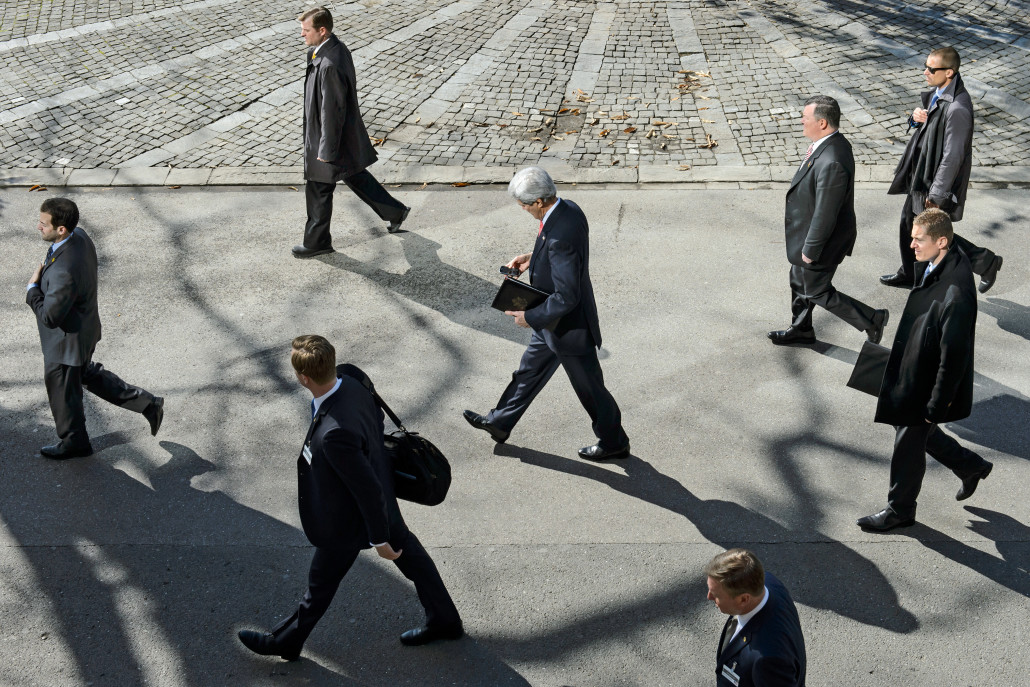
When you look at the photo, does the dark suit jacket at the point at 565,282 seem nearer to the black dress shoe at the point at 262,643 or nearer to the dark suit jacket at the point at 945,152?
the black dress shoe at the point at 262,643

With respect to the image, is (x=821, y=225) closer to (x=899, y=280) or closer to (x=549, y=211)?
(x=899, y=280)

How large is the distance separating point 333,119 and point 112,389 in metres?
2.91

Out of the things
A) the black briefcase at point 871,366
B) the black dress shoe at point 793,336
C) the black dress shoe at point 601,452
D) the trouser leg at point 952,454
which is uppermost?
the black briefcase at point 871,366

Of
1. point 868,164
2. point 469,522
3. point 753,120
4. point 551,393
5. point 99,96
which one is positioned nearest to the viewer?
point 469,522

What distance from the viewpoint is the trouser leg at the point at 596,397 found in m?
5.70

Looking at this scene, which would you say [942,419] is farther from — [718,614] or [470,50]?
[470,50]

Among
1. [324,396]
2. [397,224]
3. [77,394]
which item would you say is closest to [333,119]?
[397,224]

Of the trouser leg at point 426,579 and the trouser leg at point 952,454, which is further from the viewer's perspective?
the trouser leg at point 952,454

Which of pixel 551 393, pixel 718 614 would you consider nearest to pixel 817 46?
pixel 551 393

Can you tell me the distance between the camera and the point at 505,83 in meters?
11.4

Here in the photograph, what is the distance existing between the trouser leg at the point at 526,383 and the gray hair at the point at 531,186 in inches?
35.4

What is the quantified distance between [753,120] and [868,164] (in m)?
1.43

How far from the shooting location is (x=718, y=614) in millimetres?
5027

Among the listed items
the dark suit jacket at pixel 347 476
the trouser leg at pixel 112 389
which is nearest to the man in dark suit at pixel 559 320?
the dark suit jacket at pixel 347 476
